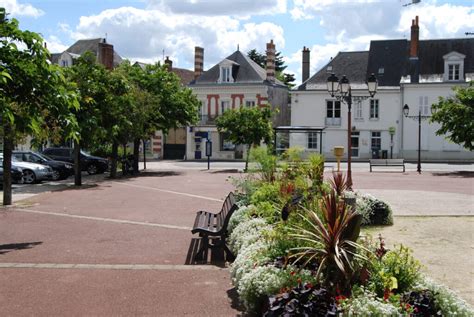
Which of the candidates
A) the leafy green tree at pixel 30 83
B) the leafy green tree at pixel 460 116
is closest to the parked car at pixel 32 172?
the leafy green tree at pixel 30 83

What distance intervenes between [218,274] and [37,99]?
4.98 meters

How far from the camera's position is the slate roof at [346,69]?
50.9 m

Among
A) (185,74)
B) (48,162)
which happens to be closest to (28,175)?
(48,162)

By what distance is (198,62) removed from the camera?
55625 millimetres

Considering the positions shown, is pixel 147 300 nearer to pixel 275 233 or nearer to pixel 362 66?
pixel 275 233

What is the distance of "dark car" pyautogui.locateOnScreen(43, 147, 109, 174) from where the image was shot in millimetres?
31328

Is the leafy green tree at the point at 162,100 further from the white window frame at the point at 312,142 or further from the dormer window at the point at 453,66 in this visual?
the dormer window at the point at 453,66

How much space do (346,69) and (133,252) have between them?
4488cm

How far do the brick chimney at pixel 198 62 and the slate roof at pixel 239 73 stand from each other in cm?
125

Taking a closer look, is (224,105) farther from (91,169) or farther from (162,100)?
(91,169)

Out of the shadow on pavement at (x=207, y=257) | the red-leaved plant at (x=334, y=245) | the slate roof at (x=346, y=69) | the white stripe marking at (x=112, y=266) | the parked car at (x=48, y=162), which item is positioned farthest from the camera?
the slate roof at (x=346, y=69)

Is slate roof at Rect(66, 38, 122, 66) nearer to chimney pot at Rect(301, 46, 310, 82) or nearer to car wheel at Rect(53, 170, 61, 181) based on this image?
chimney pot at Rect(301, 46, 310, 82)

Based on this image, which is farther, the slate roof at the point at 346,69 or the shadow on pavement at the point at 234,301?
the slate roof at the point at 346,69

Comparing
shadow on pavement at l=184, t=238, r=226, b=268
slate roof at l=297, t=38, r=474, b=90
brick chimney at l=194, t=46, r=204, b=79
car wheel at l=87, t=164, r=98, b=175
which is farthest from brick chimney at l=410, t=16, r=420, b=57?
shadow on pavement at l=184, t=238, r=226, b=268
